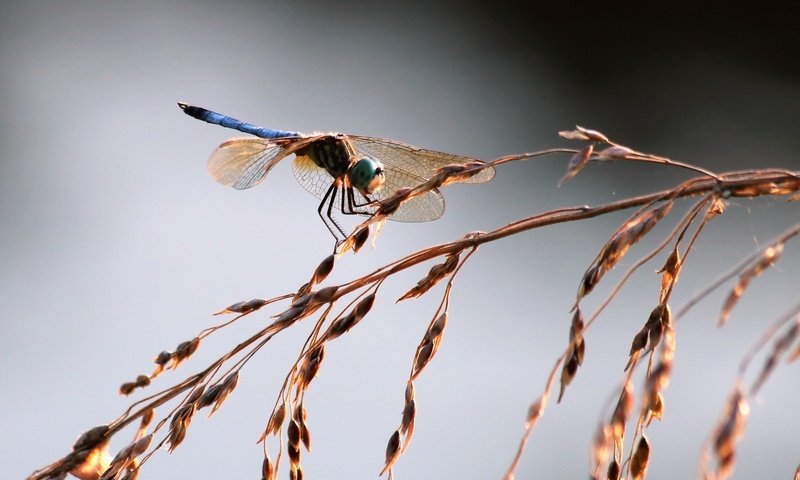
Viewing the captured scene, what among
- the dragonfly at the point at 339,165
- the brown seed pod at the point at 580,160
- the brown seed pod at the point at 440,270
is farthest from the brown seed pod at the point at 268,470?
the dragonfly at the point at 339,165

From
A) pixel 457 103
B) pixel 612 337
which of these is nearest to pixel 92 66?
pixel 457 103

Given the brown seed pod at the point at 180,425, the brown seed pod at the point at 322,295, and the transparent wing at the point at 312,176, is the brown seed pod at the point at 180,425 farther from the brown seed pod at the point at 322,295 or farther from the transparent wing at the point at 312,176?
the transparent wing at the point at 312,176

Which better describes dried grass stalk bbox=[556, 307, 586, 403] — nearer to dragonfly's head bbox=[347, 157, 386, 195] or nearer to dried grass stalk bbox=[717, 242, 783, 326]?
dried grass stalk bbox=[717, 242, 783, 326]

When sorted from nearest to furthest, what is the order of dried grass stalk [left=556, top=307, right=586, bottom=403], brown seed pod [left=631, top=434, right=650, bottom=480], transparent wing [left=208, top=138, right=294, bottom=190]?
1. dried grass stalk [left=556, top=307, right=586, bottom=403]
2. brown seed pod [left=631, top=434, right=650, bottom=480]
3. transparent wing [left=208, top=138, right=294, bottom=190]

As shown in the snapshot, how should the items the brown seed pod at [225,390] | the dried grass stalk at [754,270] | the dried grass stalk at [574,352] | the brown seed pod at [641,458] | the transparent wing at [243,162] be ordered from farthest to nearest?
the transparent wing at [243,162] → the brown seed pod at [225,390] → the brown seed pod at [641,458] → the dried grass stalk at [574,352] → the dried grass stalk at [754,270]

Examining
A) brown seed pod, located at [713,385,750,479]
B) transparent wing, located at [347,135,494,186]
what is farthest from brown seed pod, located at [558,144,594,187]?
transparent wing, located at [347,135,494,186]

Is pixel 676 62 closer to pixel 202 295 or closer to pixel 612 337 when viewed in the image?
pixel 612 337

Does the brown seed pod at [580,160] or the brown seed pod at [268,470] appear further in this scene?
the brown seed pod at [268,470]
